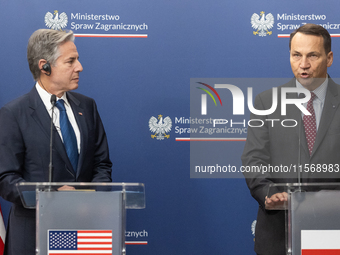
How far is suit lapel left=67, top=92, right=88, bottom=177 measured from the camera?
250 cm

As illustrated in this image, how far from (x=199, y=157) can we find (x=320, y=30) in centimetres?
127

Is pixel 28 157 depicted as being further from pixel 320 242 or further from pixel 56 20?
pixel 320 242

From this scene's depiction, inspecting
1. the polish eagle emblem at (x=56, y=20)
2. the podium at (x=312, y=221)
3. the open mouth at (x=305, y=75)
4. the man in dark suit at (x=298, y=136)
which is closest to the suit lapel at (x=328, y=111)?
the man in dark suit at (x=298, y=136)

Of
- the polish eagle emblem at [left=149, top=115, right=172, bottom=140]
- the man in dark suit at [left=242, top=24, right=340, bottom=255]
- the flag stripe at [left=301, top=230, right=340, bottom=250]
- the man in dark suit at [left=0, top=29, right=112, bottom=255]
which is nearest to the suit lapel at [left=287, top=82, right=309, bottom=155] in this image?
the man in dark suit at [left=242, top=24, right=340, bottom=255]

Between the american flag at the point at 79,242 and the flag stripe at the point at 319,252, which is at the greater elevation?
the american flag at the point at 79,242

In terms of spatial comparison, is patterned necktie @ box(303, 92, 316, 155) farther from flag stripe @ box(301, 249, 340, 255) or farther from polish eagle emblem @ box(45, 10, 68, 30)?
polish eagle emblem @ box(45, 10, 68, 30)

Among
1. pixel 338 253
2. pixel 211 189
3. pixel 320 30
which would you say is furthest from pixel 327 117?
pixel 211 189

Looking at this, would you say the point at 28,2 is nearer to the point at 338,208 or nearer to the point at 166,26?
the point at 166,26

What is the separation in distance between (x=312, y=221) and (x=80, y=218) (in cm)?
110

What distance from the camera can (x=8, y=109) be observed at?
2422 millimetres

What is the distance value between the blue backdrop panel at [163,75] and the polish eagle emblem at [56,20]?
0.03 metres

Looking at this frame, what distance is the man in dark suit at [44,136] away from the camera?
234cm

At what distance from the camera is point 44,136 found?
8.01 feet

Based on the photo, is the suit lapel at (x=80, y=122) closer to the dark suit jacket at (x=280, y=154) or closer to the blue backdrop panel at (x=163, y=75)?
the blue backdrop panel at (x=163, y=75)
